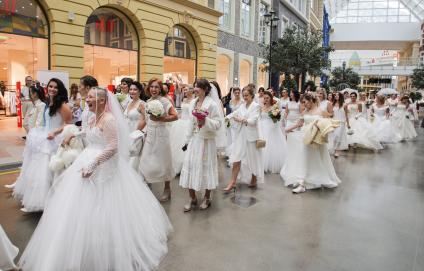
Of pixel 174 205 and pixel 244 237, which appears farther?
pixel 174 205

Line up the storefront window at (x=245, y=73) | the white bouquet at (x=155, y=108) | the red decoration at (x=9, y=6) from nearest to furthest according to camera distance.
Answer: the white bouquet at (x=155, y=108)
the red decoration at (x=9, y=6)
the storefront window at (x=245, y=73)

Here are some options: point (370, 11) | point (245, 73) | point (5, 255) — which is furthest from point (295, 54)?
point (370, 11)

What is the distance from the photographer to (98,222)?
3.29m

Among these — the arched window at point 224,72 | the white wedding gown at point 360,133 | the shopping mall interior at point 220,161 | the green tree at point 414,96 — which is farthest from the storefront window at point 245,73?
the green tree at point 414,96

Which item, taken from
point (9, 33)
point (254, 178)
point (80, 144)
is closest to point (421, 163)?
point (254, 178)

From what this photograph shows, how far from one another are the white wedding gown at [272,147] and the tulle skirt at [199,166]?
327 centimetres

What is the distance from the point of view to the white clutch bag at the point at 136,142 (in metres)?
5.46

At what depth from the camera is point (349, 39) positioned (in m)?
62.3

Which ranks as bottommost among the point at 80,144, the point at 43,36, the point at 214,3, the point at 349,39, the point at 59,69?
the point at 80,144

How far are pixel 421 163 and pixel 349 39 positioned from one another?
5830 cm

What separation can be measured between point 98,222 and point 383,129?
13.8 m

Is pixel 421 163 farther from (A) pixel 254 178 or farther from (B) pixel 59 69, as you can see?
(B) pixel 59 69

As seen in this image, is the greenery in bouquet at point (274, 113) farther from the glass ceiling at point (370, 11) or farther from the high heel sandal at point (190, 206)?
the glass ceiling at point (370, 11)

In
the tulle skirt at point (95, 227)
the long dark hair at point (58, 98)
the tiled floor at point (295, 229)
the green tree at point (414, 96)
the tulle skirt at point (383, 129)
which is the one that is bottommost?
the tiled floor at point (295, 229)
